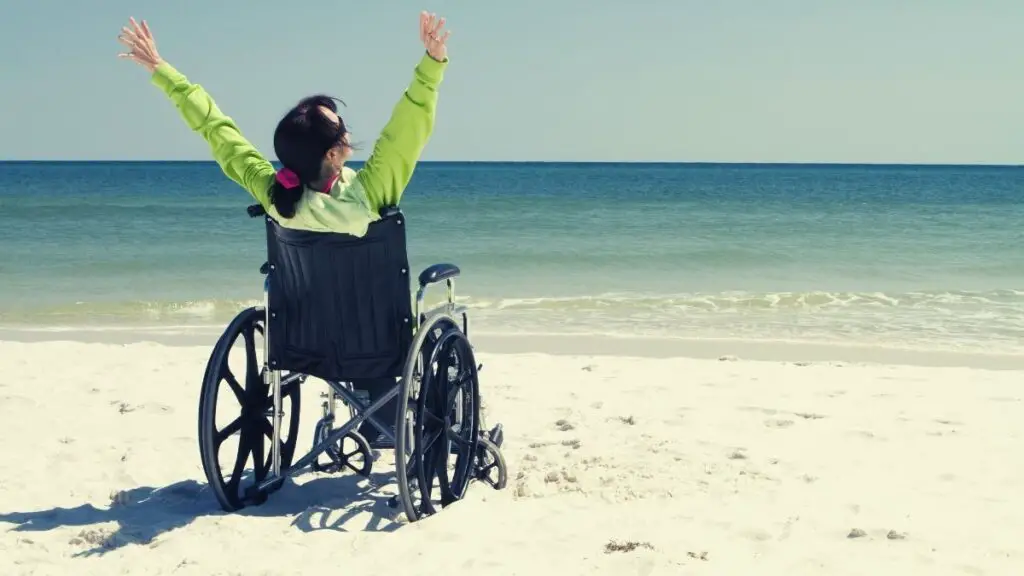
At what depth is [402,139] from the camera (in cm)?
304

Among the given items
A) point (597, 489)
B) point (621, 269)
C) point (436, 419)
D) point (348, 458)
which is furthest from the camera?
point (621, 269)

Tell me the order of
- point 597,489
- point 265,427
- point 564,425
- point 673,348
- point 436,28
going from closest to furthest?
point 436,28
point 265,427
point 597,489
point 564,425
point 673,348

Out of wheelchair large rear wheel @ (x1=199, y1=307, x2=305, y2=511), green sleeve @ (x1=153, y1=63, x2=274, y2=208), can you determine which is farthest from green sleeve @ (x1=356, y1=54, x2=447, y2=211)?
wheelchair large rear wheel @ (x1=199, y1=307, x2=305, y2=511)

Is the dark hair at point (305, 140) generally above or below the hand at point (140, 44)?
below

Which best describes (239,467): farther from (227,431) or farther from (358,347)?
(358,347)

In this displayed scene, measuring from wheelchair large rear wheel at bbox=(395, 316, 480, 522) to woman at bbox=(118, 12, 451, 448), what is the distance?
429mm

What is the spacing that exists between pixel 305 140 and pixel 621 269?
12.5 meters

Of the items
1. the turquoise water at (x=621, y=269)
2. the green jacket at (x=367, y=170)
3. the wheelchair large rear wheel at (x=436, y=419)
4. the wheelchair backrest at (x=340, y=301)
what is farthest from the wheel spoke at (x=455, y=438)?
the turquoise water at (x=621, y=269)

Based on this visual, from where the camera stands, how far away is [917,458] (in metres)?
4.16

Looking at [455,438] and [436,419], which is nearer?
[436,419]

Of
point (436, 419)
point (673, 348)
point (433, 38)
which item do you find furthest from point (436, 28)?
point (673, 348)

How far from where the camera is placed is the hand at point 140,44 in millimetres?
3176

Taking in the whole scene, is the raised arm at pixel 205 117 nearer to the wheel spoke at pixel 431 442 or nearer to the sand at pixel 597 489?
the wheel spoke at pixel 431 442

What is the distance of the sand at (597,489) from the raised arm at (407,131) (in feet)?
3.45
